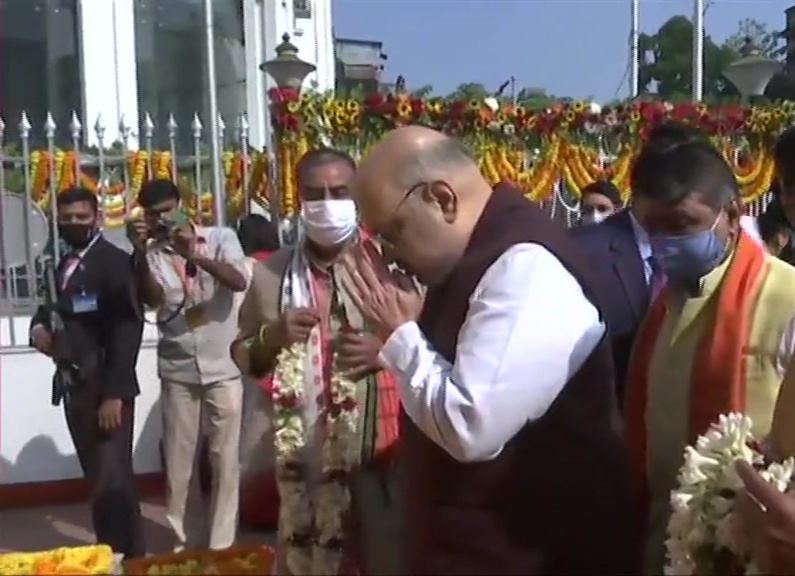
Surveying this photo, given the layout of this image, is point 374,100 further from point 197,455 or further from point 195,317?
point 197,455

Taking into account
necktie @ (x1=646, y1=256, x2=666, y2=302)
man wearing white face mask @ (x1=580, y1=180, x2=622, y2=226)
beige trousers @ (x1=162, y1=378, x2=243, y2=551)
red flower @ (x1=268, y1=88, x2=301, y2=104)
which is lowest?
beige trousers @ (x1=162, y1=378, x2=243, y2=551)

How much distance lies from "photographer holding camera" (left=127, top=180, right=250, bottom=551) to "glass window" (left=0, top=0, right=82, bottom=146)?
723 centimetres

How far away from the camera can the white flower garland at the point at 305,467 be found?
307 cm

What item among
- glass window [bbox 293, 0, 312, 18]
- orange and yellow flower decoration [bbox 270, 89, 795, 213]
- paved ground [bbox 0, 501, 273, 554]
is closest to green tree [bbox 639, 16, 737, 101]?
glass window [bbox 293, 0, 312, 18]

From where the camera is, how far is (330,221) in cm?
337

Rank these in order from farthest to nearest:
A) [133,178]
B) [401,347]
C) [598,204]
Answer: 1. [133,178]
2. [598,204]
3. [401,347]

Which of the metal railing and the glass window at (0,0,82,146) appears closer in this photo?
the metal railing

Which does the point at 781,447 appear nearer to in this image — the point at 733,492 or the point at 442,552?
the point at 733,492

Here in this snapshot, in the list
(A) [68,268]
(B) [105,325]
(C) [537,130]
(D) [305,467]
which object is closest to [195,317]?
(B) [105,325]

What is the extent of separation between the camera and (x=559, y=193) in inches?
327

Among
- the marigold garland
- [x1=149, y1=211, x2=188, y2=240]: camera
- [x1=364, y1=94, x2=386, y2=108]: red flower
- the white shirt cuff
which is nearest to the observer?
the white shirt cuff

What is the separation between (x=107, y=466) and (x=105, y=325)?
1.80 feet

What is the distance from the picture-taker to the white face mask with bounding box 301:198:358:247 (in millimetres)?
3361

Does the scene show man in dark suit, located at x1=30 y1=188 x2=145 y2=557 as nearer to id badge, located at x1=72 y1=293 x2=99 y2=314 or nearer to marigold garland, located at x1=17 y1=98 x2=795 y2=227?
id badge, located at x1=72 y1=293 x2=99 y2=314
